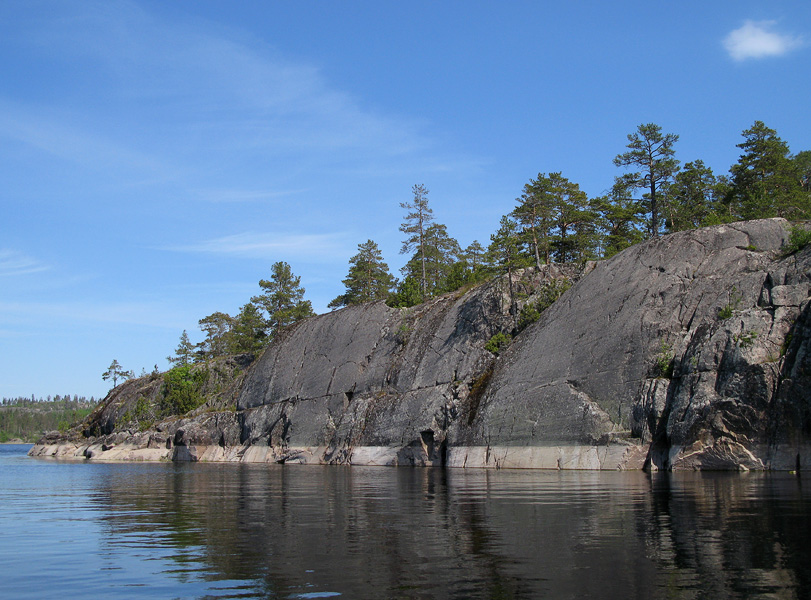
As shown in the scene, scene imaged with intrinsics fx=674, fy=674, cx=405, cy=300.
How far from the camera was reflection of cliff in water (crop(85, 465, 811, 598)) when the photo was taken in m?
9.49

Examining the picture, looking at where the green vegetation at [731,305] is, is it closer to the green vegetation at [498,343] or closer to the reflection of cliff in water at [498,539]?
the reflection of cliff in water at [498,539]

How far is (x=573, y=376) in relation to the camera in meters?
42.2

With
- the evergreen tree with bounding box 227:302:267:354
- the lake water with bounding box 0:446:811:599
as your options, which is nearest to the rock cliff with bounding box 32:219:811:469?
the lake water with bounding box 0:446:811:599

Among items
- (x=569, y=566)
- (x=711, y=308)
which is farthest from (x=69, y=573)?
(x=711, y=308)

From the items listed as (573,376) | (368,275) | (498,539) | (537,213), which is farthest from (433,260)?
(498,539)

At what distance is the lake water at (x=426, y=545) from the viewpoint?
9.48 metres

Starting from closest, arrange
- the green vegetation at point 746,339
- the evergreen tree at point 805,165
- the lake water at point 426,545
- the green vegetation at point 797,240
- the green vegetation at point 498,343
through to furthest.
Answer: the lake water at point 426,545 → the green vegetation at point 746,339 → the green vegetation at point 797,240 → the green vegetation at point 498,343 → the evergreen tree at point 805,165

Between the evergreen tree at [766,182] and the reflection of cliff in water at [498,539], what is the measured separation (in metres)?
42.9

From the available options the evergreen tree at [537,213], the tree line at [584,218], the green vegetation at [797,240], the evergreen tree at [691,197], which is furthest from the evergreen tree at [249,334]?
the green vegetation at [797,240]

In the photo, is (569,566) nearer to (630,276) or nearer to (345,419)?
(630,276)

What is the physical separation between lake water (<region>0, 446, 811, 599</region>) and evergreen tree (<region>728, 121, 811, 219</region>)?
43.3 m

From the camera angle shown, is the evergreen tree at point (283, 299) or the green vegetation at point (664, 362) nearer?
the green vegetation at point (664, 362)

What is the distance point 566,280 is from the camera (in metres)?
54.6

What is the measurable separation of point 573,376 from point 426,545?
3097 cm
